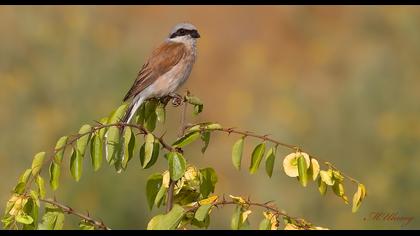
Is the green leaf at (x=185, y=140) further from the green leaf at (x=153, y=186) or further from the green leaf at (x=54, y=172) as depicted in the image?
the green leaf at (x=54, y=172)

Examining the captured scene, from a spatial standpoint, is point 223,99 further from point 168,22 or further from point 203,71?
point 168,22

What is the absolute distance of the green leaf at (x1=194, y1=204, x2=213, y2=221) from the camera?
1.84 metres

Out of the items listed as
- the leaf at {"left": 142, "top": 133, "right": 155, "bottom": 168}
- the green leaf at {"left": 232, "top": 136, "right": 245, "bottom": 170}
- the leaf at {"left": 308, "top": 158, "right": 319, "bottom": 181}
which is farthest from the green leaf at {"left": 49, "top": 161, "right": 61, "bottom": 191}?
the leaf at {"left": 308, "top": 158, "right": 319, "bottom": 181}

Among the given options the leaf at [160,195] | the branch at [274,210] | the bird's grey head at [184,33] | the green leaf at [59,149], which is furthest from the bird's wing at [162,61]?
the branch at [274,210]

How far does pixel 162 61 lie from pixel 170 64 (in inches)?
2.6

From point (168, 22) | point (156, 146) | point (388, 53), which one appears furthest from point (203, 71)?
point (156, 146)

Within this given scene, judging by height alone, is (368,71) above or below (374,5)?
below

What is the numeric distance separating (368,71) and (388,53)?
13.7 inches

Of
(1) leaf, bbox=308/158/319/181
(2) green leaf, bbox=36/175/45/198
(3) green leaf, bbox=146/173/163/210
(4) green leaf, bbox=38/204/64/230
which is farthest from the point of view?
(3) green leaf, bbox=146/173/163/210

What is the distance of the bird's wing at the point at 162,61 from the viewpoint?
5.28 meters

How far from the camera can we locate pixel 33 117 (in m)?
6.62

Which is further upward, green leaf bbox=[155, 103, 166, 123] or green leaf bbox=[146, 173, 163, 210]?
green leaf bbox=[155, 103, 166, 123]

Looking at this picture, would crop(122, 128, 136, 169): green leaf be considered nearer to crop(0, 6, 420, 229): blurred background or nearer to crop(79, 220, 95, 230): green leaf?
crop(79, 220, 95, 230): green leaf

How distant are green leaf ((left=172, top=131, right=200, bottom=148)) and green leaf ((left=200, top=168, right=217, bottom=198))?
157 millimetres
